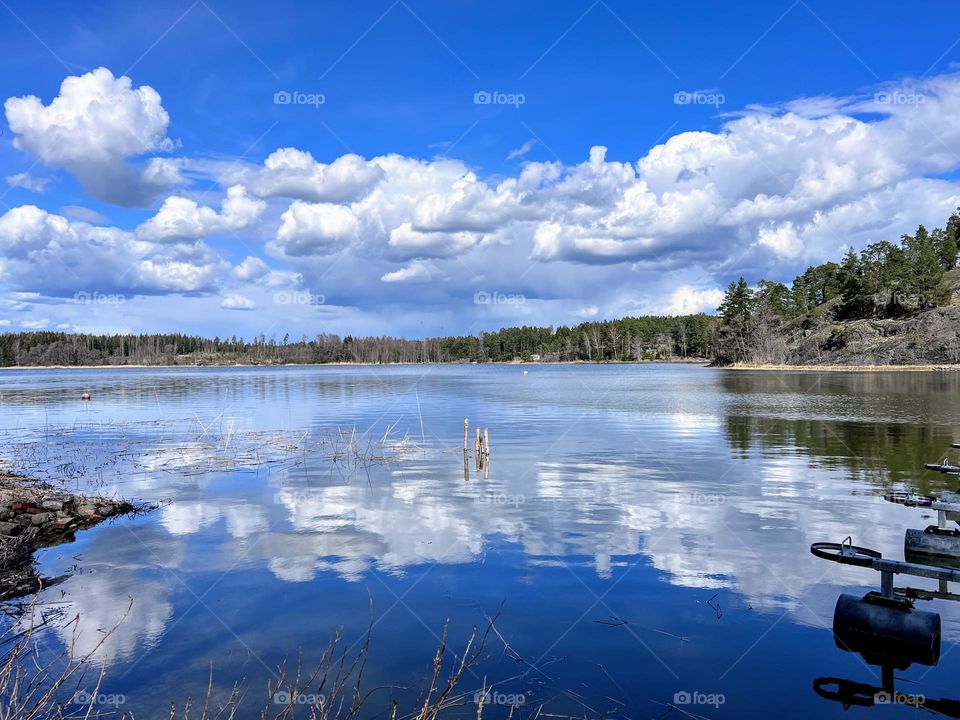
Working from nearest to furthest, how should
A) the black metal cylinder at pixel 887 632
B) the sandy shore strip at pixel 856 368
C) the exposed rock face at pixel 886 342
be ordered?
the black metal cylinder at pixel 887 632 < the sandy shore strip at pixel 856 368 < the exposed rock face at pixel 886 342

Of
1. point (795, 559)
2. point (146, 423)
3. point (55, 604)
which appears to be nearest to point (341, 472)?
point (55, 604)

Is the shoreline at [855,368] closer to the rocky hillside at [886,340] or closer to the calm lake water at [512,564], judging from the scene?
the rocky hillside at [886,340]

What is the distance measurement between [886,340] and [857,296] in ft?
78.1

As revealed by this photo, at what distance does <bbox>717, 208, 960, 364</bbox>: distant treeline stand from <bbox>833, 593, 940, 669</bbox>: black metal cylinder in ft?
545

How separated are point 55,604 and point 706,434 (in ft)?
117

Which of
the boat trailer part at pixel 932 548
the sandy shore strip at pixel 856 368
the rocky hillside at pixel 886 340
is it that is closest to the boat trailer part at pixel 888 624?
the boat trailer part at pixel 932 548

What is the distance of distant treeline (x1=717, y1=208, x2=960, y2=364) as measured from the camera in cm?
15325

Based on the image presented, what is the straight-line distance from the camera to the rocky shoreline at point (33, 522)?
47.1 feet

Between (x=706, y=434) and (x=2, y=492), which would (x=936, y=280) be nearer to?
(x=706, y=434)

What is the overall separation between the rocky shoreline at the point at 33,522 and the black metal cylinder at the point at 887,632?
15.3 m

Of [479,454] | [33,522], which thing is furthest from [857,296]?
[33,522]

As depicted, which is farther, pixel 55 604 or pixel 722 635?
pixel 55 604

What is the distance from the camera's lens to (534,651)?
11.2m

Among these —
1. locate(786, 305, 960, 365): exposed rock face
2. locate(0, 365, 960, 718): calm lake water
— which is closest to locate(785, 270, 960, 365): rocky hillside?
locate(786, 305, 960, 365): exposed rock face
